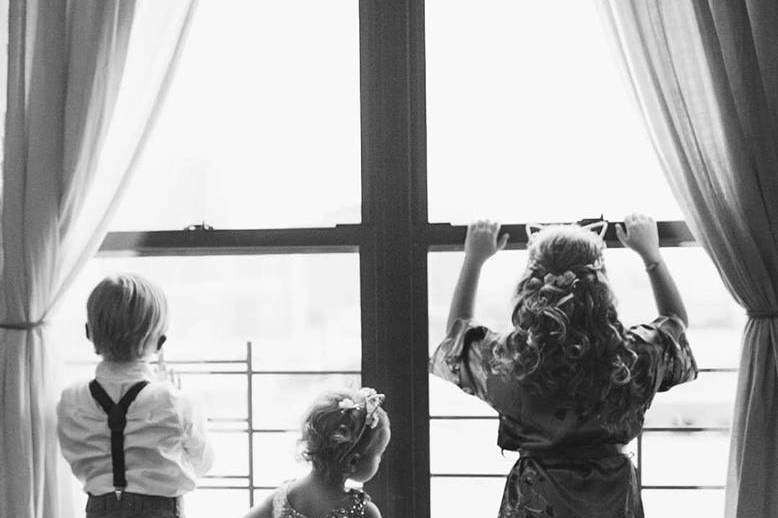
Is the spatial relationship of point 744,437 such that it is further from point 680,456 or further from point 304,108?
point 304,108

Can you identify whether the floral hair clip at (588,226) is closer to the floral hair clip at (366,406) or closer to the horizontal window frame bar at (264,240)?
the horizontal window frame bar at (264,240)

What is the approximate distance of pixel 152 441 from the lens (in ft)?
7.14

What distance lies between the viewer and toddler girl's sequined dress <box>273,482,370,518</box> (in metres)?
2.10

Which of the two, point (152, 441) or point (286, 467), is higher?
point (152, 441)

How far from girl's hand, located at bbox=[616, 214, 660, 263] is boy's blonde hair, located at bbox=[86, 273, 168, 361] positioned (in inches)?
46.5

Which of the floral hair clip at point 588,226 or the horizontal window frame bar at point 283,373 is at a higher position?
the floral hair clip at point 588,226

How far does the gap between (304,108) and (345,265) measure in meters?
0.45

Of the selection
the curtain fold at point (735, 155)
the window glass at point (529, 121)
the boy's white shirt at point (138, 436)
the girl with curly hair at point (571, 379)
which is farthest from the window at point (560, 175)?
the boy's white shirt at point (138, 436)

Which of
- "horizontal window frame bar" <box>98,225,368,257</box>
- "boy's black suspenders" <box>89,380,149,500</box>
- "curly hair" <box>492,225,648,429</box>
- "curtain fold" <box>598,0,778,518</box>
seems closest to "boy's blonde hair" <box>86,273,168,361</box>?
"boy's black suspenders" <box>89,380,149,500</box>

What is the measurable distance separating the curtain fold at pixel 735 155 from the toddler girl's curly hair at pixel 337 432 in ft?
2.90

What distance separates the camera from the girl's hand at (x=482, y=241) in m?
2.35

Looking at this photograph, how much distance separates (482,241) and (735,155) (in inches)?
25.1

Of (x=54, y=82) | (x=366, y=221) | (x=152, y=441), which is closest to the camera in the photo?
(x=152, y=441)

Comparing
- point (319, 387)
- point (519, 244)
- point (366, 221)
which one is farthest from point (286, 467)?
point (519, 244)
